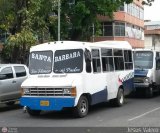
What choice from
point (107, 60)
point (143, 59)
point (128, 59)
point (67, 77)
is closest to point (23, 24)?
point (143, 59)

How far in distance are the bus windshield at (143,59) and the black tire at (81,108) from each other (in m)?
7.72

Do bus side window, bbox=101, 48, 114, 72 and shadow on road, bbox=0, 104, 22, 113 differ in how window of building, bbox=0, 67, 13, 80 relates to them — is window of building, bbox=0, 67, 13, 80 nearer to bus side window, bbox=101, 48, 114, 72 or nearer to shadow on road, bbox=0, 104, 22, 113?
shadow on road, bbox=0, 104, 22, 113

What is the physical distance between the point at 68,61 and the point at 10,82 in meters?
3.38

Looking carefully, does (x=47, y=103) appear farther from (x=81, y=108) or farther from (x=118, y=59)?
(x=118, y=59)

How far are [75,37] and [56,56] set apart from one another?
24822 mm

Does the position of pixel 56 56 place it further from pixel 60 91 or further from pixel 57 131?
pixel 57 131

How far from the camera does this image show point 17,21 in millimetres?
24906

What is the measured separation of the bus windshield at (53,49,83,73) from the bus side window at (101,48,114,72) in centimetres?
180

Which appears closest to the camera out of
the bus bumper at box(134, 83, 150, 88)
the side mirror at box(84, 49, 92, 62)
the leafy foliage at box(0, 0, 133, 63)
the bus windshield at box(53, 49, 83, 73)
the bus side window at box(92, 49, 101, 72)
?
the bus windshield at box(53, 49, 83, 73)

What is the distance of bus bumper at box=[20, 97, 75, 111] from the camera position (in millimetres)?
14367

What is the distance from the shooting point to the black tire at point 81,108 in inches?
579

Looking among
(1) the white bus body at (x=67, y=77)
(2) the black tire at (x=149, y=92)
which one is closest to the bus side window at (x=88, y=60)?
(1) the white bus body at (x=67, y=77)

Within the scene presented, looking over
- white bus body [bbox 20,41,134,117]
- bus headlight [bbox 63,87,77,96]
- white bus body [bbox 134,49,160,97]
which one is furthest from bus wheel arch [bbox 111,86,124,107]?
bus headlight [bbox 63,87,77,96]

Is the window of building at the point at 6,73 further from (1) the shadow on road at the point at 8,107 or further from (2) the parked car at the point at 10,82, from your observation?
(1) the shadow on road at the point at 8,107
